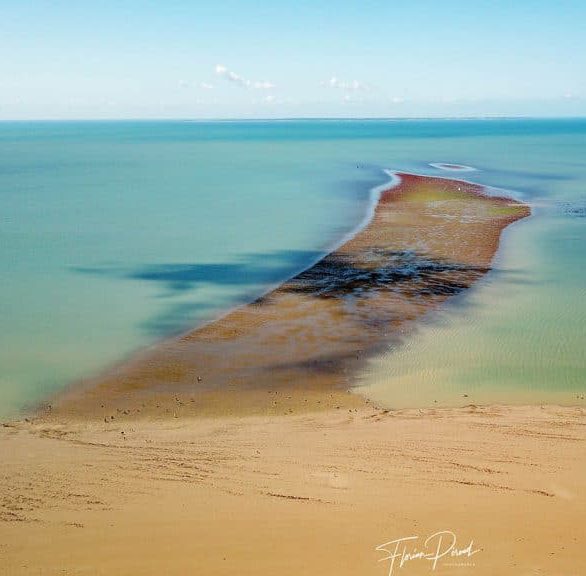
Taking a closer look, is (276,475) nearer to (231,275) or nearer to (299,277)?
(299,277)

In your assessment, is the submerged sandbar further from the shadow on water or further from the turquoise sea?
the turquoise sea

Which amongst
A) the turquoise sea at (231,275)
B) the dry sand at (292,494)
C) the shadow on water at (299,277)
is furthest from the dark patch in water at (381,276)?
the dry sand at (292,494)

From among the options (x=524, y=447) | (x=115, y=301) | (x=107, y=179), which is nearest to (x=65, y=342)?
(x=115, y=301)

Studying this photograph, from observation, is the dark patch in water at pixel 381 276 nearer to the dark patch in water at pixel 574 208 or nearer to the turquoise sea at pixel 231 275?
the turquoise sea at pixel 231 275

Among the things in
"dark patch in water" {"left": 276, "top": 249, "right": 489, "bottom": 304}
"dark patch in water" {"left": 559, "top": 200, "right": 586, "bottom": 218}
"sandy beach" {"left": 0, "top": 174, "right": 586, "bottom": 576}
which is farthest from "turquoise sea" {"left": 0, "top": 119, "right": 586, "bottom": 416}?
"sandy beach" {"left": 0, "top": 174, "right": 586, "bottom": 576}

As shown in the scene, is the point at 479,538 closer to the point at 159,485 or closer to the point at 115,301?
the point at 159,485

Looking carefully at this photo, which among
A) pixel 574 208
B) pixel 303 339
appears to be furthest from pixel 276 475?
pixel 574 208
